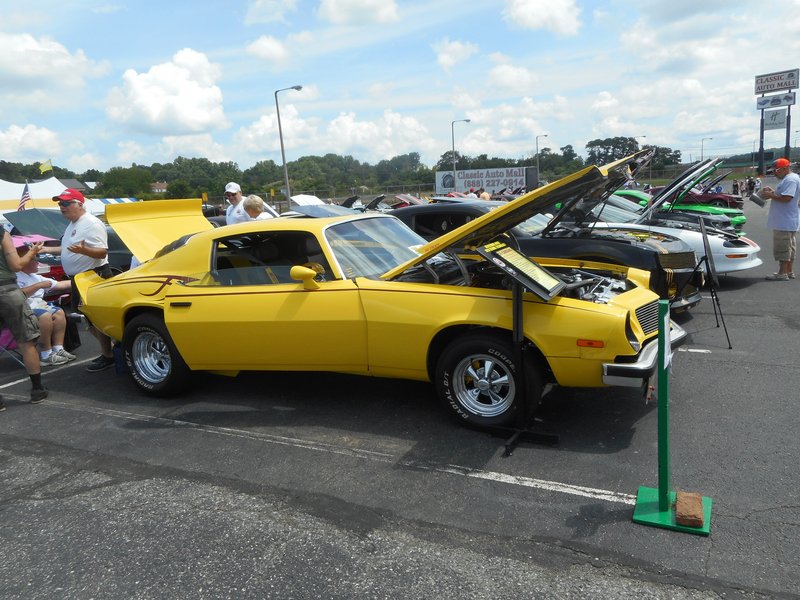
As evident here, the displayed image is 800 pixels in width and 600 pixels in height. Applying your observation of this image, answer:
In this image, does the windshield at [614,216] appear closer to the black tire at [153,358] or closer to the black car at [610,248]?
the black car at [610,248]

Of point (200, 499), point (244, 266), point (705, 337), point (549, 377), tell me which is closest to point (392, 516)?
point (200, 499)

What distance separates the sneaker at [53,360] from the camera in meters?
6.91

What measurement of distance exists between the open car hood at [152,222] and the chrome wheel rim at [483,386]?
3695mm

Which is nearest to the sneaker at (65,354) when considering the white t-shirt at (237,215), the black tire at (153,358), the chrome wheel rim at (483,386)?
the black tire at (153,358)

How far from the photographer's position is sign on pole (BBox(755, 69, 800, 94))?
6819 centimetres

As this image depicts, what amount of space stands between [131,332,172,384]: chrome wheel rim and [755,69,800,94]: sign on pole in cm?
8142

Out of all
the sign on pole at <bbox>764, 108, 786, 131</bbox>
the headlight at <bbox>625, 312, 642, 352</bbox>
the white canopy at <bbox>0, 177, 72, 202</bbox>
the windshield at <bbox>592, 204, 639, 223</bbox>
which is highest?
the sign on pole at <bbox>764, 108, 786, 131</bbox>

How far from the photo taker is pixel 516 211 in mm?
4016

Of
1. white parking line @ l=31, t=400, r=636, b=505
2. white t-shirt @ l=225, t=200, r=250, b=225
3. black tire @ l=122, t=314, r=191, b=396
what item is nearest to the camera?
white parking line @ l=31, t=400, r=636, b=505

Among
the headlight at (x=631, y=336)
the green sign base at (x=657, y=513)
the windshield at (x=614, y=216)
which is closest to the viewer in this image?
the green sign base at (x=657, y=513)

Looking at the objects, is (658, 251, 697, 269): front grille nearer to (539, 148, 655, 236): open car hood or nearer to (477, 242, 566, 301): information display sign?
(539, 148, 655, 236): open car hood

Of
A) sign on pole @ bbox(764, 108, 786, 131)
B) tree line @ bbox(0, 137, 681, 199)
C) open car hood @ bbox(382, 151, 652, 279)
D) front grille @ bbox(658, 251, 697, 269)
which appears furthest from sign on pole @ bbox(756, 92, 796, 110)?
open car hood @ bbox(382, 151, 652, 279)

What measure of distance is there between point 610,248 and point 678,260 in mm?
803

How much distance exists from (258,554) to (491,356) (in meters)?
1.87
